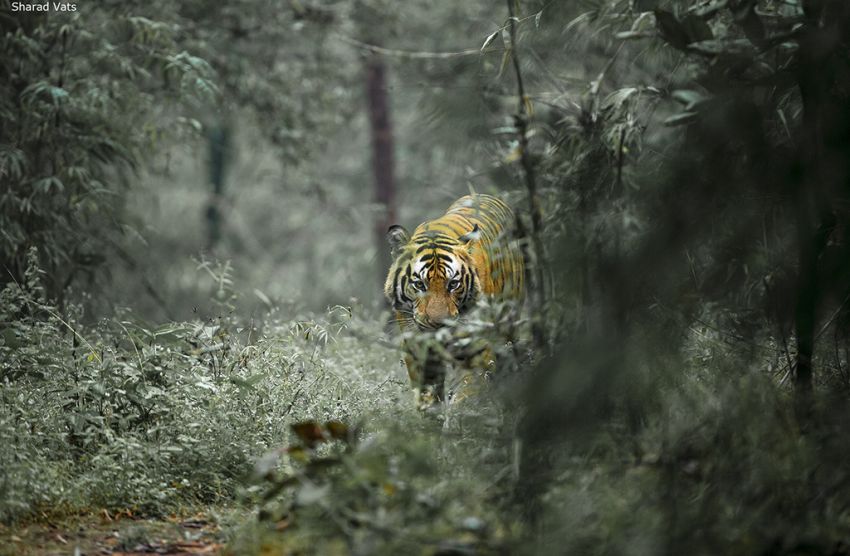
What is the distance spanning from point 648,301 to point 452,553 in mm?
952

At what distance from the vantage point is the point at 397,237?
5.94m

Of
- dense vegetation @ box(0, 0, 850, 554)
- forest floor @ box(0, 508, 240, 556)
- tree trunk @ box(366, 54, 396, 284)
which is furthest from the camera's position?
tree trunk @ box(366, 54, 396, 284)

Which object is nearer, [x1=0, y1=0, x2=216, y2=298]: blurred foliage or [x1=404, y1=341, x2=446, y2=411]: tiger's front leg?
[x1=404, y1=341, x2=446, y2=411]: tiger's front leg

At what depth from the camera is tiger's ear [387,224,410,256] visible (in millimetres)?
5883

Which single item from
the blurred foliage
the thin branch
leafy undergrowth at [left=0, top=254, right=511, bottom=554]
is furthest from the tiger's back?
the thin branch

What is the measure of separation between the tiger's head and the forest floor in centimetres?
207

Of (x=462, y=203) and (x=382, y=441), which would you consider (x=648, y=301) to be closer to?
(x=382, y=441)

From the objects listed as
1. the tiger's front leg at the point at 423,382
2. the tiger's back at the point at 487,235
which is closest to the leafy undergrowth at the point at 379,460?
the tiger's front leg at the point at 423,382

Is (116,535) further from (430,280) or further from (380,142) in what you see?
(380,142)

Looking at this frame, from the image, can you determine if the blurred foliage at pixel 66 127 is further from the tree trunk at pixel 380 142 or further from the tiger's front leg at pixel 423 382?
the tree trunk at pixel 380 142

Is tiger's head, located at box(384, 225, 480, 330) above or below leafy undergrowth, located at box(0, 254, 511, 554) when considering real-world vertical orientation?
above

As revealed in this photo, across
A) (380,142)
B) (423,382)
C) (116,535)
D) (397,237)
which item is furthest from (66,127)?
(380,142)

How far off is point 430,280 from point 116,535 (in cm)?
259

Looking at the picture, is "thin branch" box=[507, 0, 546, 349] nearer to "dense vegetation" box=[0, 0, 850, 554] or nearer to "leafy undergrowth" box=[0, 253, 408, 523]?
"dense vegetation" box=[0, 0, 850, 554]
